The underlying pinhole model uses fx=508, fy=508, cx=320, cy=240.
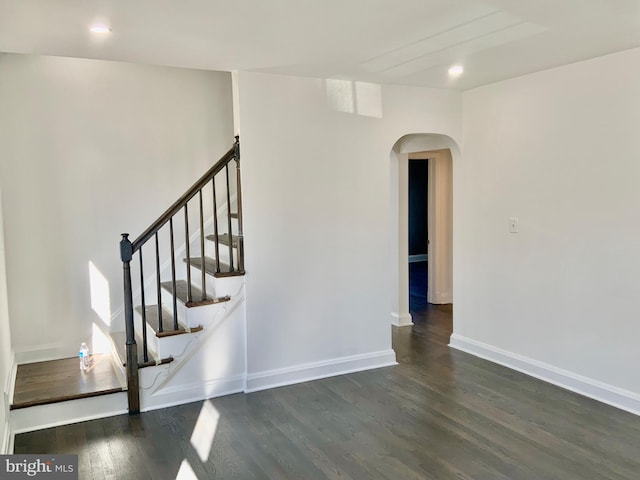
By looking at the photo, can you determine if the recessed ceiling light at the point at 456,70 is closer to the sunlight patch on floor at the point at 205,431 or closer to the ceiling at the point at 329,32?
the ceiling at the point at 329,32

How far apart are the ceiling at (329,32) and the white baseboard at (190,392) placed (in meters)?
2.35

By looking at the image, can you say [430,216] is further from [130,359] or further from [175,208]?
[130,359]

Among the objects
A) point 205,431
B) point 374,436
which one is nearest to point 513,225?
point 374,436

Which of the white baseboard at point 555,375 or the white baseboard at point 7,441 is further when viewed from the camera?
the white baseboard at point 555,375

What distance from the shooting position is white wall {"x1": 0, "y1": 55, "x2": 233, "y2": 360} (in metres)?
4.11

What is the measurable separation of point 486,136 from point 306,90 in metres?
1.68

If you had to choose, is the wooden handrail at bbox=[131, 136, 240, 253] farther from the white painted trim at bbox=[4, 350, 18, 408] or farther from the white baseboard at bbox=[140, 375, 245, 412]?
the white painted trim at bbox=[4, 350, 18, 408]

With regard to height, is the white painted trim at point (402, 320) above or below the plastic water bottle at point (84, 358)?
below

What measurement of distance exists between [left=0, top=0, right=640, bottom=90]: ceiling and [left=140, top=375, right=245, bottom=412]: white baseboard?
2347mm

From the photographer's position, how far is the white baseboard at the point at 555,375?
11.5 feet

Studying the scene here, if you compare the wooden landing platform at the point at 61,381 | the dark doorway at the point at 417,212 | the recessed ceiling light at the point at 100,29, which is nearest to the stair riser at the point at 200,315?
the wooden landing platform at the point at 61,381

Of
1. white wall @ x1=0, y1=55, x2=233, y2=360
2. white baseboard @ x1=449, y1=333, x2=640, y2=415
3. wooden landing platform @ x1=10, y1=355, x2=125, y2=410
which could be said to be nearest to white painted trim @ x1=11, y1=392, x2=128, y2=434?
wooden landing platform @ x1=10, y1=355, x2=125, y2=410

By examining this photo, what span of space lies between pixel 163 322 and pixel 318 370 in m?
1.31

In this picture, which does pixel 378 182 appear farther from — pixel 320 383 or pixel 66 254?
pixel 66 254
